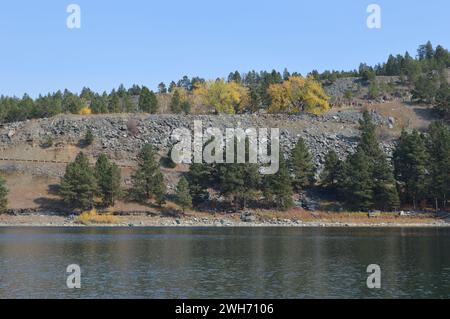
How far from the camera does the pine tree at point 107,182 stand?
104 metres

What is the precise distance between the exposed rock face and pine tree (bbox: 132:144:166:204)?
69.7 ft

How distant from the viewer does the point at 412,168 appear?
106250 millimetres

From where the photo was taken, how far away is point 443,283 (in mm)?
38000

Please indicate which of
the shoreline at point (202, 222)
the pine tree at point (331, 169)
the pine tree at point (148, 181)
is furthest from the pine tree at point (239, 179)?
the pine tree at point (331, 169)

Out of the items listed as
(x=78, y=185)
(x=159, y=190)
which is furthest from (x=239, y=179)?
(x=78, y=185)

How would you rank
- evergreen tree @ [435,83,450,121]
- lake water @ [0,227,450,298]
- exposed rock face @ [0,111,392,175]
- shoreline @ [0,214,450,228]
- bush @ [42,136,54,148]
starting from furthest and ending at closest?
evergreen tree @ [435,83,450,121], exposed rock face @ [0,111,392,175], bush @ [42,136,54,148], shoreline @ [0,214,450,228], lake water @ [0,227,450,298]

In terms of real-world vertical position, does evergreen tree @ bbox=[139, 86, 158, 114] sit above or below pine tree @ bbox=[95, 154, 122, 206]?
above

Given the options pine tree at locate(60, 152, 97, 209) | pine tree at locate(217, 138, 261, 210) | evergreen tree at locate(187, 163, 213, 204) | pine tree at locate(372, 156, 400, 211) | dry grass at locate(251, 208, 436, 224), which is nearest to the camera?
dry grass at locate(251, 208, 436, 224)

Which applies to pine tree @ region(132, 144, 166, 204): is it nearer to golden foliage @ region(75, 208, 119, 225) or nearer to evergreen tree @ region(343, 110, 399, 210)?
golden foliage @ region(75, 208, 119, 225)

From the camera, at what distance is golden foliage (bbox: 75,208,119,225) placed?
101062mm

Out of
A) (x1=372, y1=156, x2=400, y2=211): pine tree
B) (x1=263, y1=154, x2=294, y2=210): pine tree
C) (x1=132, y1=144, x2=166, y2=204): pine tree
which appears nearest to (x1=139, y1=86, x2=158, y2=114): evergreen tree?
(x1=132, y1=144, x2=166, y2=204): pine tree

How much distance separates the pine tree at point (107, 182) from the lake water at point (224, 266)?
31487 millimetres

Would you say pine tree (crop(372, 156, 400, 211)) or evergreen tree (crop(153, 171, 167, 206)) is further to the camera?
evergreen tree (crop(153, 171, 167, 206))

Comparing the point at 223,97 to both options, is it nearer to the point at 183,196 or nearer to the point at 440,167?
the point at 183,196
